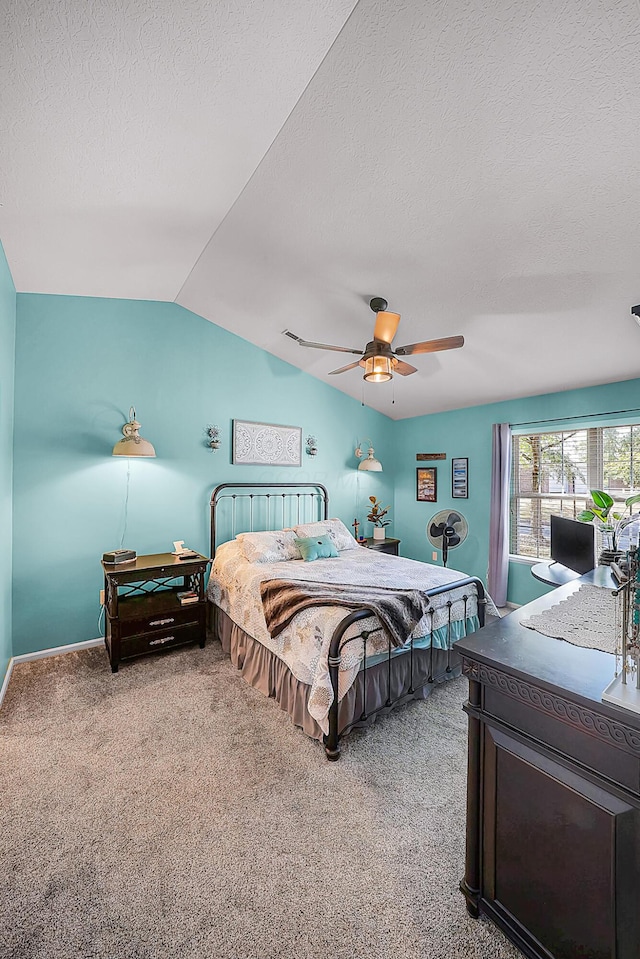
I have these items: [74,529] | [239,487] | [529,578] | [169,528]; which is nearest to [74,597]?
[74,529]

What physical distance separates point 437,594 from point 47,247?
3406 millimetres

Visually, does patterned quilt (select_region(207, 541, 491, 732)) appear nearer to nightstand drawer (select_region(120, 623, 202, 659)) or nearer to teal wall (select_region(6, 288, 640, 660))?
nightstand drawer (select_region(120, 623, 202, 659))

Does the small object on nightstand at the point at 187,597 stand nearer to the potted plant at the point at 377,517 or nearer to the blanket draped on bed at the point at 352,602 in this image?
the blanket draped on bed at the point at 352,602

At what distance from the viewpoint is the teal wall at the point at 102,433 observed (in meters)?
3.17

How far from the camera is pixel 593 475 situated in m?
3.98

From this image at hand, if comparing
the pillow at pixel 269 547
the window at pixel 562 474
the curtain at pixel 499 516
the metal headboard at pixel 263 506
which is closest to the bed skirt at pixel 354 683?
the pillow at pixel 269 547

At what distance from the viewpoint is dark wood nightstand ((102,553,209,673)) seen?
307 cm

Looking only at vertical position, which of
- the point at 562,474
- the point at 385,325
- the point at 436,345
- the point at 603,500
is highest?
the point at 385,325

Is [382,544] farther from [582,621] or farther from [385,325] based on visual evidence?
[582,621]

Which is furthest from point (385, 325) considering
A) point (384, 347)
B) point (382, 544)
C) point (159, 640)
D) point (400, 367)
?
point (382, 544)

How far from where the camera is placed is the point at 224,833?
1688 mm

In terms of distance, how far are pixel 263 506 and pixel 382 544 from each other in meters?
1.69

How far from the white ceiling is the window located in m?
1.04

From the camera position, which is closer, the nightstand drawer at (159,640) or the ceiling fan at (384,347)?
the ceiling fan at (384,347)
